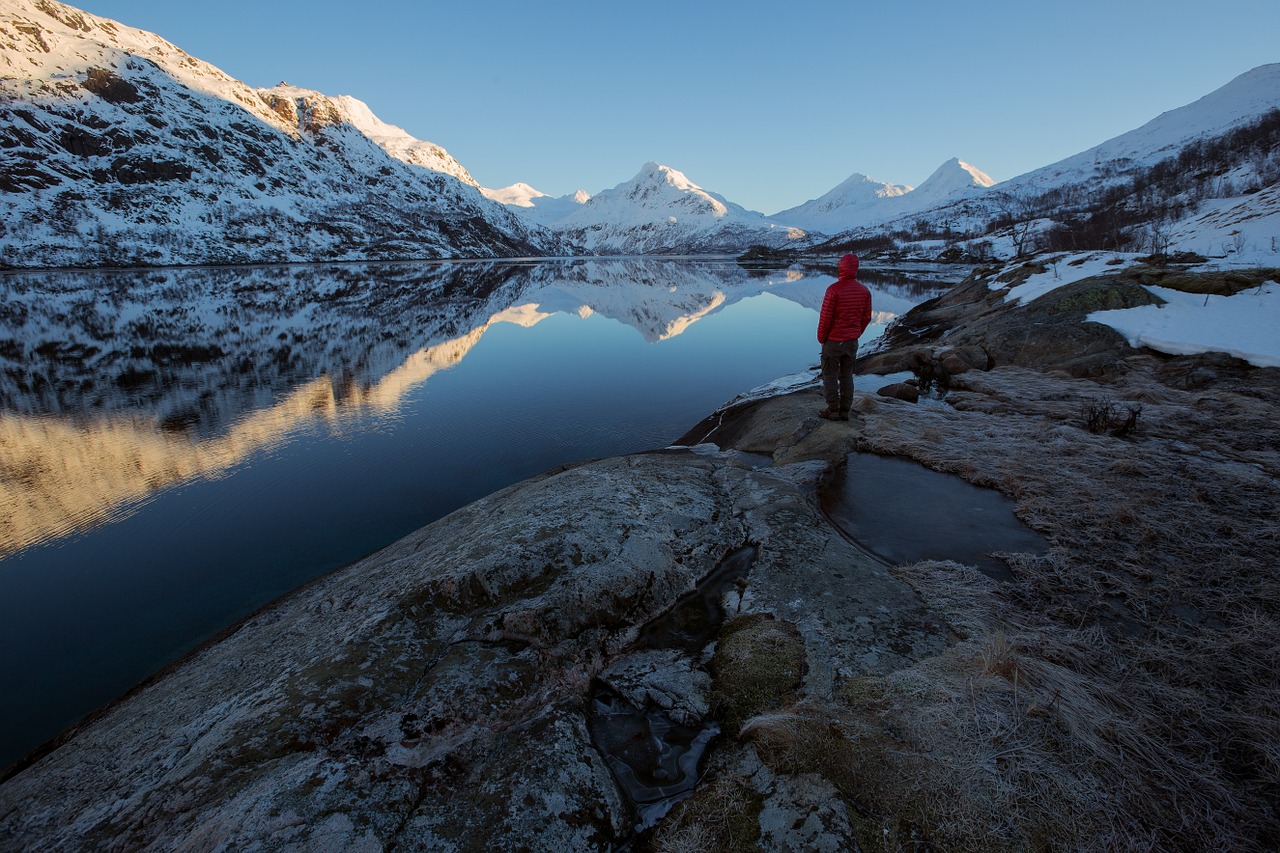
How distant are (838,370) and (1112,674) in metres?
7.70

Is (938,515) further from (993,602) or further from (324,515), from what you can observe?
(324,515)

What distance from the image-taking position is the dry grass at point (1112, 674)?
8.88 ft

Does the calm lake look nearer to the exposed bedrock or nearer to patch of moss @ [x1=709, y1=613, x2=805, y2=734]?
the exposed bedrock

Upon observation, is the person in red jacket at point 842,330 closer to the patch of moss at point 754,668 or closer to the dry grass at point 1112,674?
the dry grass at point 1112,674

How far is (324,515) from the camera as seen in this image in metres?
9.75

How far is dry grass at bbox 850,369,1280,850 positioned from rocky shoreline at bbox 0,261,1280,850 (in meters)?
0.02

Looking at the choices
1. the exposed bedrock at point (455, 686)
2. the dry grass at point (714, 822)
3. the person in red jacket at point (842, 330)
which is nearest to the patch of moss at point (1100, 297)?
the person in red jacket at point (842, 330)

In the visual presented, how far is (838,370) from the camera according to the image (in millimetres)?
10867

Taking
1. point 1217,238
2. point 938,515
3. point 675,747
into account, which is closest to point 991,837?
point 675,747

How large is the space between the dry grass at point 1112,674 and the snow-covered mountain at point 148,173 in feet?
472

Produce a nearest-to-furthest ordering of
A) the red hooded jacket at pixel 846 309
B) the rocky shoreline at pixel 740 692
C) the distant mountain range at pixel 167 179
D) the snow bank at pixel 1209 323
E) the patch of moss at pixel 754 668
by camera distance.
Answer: the rocky shoreline at pixel 740 692, the patch of moss at pixel 754 668, the red hooded jacket at pixel 846 309, the snow bank at pixel 1209 323, the distant mountain range at pixel 167 179

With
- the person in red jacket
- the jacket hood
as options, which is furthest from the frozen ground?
the jacket hood

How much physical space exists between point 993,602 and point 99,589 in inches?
464

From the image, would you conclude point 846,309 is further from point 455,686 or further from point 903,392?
point 455,686
